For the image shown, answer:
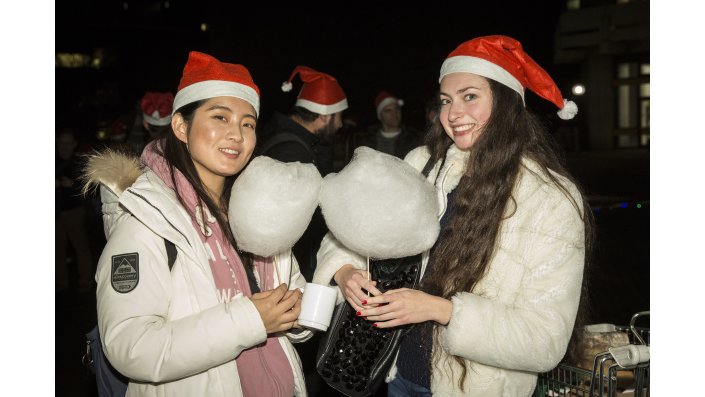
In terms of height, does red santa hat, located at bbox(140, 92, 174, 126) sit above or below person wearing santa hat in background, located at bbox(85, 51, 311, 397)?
above

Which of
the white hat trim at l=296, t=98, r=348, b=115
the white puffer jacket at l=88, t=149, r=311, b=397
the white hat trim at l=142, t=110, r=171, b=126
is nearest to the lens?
the white puffer jacket at l=88, t=149, r=311, b=397

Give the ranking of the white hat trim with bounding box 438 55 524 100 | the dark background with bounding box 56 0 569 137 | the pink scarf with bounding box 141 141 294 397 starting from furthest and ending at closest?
the dark background with bounding box 56 0 569 137
the white hat trim with bounding box 438 55 524 100
the pink scarf with bounding box 141 141 294 397

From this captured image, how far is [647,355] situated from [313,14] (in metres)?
16.2

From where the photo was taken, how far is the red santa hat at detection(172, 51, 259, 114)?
6.91 ft

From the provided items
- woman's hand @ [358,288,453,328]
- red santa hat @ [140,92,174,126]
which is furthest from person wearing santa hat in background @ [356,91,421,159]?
woman's hand @ [358,288,453,328]

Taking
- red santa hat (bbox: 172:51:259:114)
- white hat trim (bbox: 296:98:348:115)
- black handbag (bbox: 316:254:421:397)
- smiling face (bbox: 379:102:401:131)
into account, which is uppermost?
smiling face (bbox: 379:102:401:131)

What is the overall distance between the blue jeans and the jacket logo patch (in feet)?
3.45

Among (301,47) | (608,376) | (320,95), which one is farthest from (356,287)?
(301,47)

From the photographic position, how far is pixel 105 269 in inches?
70.9

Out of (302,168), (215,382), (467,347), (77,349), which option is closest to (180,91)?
(302,168)

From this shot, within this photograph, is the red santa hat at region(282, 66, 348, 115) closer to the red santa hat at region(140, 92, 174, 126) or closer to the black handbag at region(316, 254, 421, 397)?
the red santa hat at region(140, 92, 174, 126)

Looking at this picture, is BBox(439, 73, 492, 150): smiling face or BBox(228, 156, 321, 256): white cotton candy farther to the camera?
BBox(439, 73, 492, 150): smiling face

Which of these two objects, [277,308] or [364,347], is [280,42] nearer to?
[364,347]

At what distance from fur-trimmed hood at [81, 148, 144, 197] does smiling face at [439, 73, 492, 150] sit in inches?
43.1
